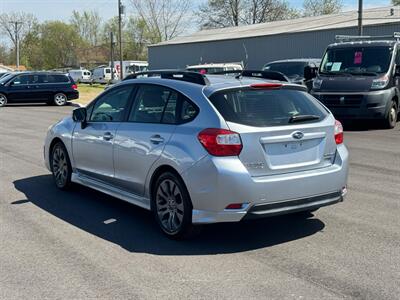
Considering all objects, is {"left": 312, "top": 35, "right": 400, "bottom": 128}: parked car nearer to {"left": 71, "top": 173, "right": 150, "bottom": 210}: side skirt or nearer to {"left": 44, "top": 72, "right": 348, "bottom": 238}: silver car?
{"left": 44, "top": 72, "right": 348, "bottom": 238}: silver car

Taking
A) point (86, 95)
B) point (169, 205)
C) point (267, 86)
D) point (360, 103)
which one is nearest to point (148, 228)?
point (169, 205)

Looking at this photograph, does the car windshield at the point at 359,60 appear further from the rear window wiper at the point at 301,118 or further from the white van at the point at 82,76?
the white van at the point at 82,76

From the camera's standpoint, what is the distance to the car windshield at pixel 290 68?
62.8 ft

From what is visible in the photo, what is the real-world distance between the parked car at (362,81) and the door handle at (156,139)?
9.87m

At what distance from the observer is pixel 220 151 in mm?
5094

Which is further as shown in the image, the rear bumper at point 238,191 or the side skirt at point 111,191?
the side skirt at point 111,191

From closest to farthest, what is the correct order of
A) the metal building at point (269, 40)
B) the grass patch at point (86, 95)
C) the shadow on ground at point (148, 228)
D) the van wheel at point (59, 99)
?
the shadow on ground at point (148, 228)
the van wheel at point (59, 99)
the grass patch at point (86, 95)
the metal building at point (269, 40)

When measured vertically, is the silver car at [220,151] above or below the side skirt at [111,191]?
above

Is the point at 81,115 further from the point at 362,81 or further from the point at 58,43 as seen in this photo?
the point at 58,43

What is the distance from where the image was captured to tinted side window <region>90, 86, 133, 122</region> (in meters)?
6.55

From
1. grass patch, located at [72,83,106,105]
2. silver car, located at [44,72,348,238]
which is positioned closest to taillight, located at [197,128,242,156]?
silver car, located at [44,72,348,238]

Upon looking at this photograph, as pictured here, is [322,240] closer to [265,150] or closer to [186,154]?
[265,150]

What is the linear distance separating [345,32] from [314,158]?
33324 millimetres

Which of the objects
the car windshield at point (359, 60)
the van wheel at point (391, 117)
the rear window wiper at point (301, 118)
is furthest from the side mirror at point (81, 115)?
the van wheel at point (391, 117)
